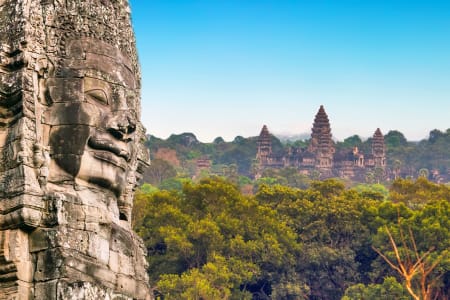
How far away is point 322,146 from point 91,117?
152946mm

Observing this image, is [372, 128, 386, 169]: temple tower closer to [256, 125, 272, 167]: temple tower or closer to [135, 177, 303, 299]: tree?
[256, 125, 272, 167]: temple tower

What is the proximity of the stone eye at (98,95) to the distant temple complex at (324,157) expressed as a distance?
478 feet

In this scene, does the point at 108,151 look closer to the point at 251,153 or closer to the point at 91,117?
the point at 91,117

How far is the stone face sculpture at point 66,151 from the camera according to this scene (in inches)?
473

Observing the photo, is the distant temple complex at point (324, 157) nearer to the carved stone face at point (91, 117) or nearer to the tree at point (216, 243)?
the tree at point (216, 243)

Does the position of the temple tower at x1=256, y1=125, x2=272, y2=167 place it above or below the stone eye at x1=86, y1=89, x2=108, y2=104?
above

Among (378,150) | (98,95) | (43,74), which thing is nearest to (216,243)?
(98,95)

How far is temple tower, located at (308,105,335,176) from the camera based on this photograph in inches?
6383

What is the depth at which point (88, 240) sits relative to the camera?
12555mm

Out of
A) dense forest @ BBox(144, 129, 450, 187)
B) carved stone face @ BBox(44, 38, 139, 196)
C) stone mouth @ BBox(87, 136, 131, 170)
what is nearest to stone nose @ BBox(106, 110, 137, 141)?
carved stone face @ BBox(44, 38, 139, 196)

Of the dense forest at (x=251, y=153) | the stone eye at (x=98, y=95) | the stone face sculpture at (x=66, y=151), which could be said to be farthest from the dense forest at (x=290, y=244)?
the dense forest at (x=251, y=153)

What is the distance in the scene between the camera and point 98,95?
13.2 meters

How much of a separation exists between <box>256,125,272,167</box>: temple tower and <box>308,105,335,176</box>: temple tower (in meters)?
7.29

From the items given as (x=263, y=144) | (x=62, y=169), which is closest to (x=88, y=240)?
(x=62, y=169)
